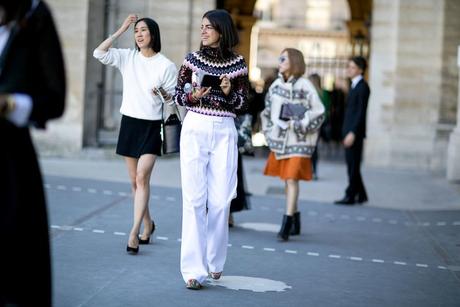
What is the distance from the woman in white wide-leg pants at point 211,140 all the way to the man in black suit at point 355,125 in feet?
20.2

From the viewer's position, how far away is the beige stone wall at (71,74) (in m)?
18.3

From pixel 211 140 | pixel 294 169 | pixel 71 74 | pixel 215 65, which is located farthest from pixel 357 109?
pixel 71 74

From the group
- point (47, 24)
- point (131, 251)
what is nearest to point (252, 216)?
point (131, 251)

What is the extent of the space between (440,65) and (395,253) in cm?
1019

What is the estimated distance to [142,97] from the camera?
838 cm

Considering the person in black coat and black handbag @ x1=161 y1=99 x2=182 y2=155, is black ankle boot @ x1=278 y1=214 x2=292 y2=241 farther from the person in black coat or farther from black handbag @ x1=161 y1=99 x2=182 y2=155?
the person in black coat

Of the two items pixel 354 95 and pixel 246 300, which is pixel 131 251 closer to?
pixel 246 300

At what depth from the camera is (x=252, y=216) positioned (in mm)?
11539

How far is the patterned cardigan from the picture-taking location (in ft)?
32.1

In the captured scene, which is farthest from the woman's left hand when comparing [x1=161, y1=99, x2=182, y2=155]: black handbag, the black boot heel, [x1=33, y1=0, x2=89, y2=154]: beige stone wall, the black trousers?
[x1=33, y1=0, x2=89, y2=154]: beige stone wall

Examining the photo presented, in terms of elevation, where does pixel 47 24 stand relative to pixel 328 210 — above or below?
above

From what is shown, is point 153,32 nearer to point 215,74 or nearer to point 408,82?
point 215,74

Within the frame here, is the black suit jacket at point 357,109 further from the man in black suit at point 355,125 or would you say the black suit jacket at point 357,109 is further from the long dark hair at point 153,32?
the long dark hair at point 153,32

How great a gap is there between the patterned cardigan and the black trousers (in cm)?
350
